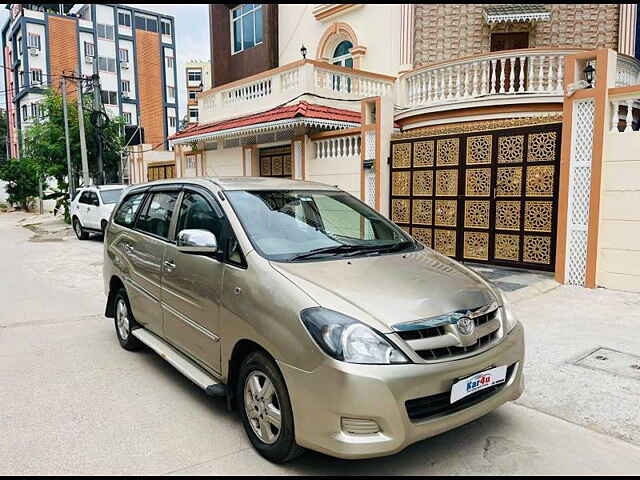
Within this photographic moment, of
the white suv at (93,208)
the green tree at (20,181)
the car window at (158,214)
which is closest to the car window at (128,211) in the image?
the car window at (158,214)

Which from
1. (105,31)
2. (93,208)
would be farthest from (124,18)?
(93,208)

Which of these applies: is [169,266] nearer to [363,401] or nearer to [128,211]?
[128,211]

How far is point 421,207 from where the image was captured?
9.19 metres

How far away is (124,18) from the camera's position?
46.3 metres

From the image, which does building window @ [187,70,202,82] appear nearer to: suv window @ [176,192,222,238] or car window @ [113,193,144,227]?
car window @ [113,193,144,227]

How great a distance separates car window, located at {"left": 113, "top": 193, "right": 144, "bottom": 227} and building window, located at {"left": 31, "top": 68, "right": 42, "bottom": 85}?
4351 cm

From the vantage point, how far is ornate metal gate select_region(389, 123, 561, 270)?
7.54 meters

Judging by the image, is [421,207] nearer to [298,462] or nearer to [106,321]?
[106,321]

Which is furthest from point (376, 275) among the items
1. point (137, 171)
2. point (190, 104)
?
point (190, 104)

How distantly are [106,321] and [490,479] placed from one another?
4.82 metres

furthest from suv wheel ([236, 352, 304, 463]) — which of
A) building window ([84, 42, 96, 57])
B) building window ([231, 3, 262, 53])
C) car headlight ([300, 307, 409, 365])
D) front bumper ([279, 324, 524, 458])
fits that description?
building window ([84, 42, 96, 57])

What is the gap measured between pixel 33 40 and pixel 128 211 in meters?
45.4

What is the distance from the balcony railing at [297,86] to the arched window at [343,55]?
89.1 inches

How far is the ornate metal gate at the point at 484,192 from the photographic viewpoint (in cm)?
754
